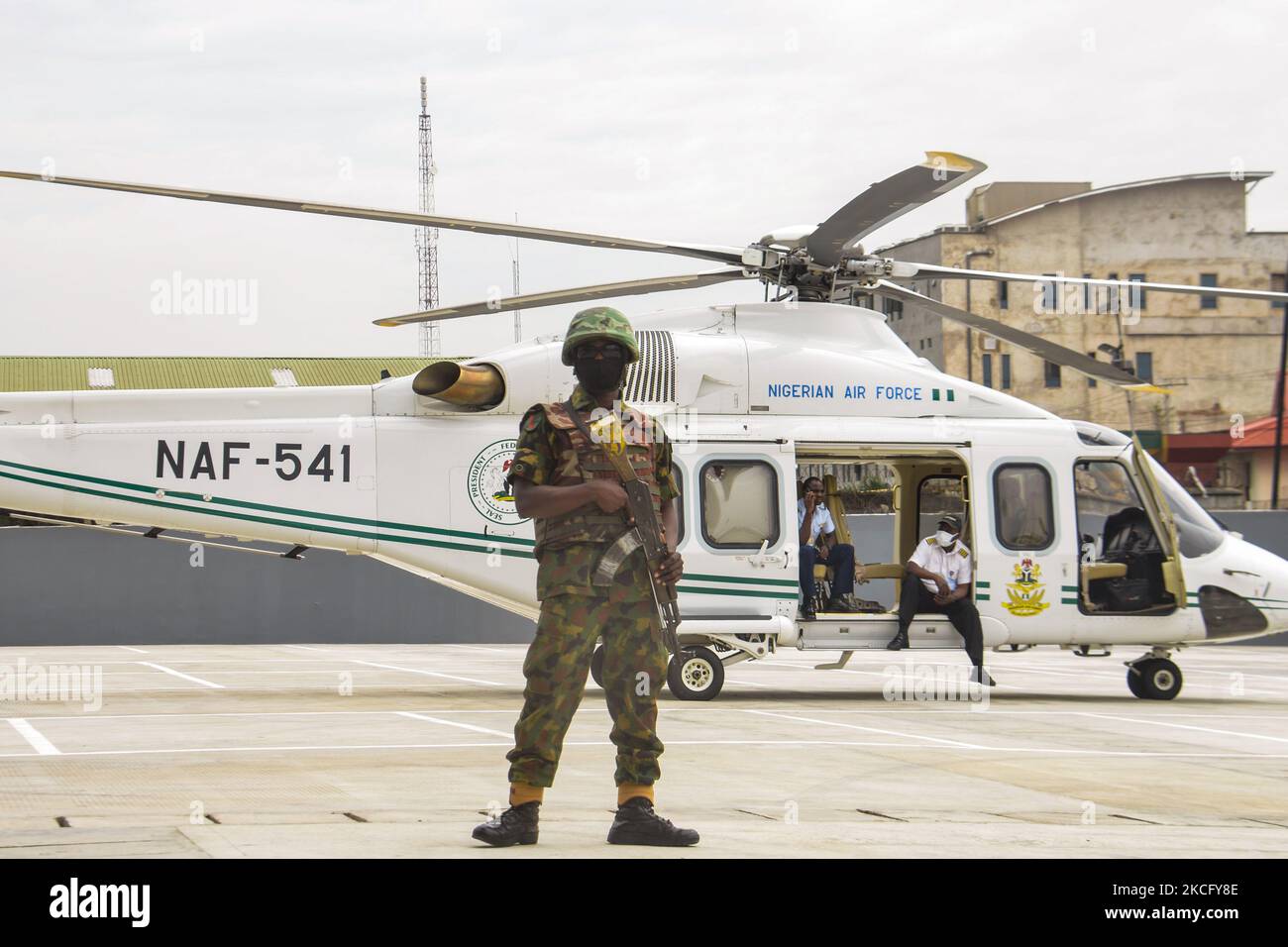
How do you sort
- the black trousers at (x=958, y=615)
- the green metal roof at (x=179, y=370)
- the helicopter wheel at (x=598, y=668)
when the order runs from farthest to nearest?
1. the green metal roof at (x=179, y=370)
2. the black trousers at (x=958, y=615)
3. the helicopter wheel at (x=598, y=668)

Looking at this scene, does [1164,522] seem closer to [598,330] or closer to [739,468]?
[739,468]

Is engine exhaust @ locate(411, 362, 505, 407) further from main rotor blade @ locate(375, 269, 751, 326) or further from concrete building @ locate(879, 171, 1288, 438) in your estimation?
concrete building @ locate(879, 171, 1288, 438)

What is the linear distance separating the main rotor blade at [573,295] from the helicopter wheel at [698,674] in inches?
119

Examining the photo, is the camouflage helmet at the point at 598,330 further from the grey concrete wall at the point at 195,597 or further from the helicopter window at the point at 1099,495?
the grey concrete wall at the point at 195,597

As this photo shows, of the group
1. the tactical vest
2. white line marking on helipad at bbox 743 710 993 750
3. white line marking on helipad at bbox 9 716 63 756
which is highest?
the tactical vest

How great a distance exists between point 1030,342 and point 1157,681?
3301 millimetres

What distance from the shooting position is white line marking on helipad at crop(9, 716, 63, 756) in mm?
7922

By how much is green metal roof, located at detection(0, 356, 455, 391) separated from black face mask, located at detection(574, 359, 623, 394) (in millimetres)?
32547

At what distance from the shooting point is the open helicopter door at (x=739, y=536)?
1263cm

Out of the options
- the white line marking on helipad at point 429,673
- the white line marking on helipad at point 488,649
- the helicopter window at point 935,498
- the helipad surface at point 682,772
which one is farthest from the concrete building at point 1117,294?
the helipad surface at point 682,772

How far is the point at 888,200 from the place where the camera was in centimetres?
1083

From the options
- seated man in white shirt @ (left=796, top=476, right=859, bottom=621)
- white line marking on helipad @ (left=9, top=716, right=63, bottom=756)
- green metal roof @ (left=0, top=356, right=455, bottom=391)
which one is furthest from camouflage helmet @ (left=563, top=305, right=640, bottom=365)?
green metal roof @ (left=0, top=356, right=455, bottom=391)
